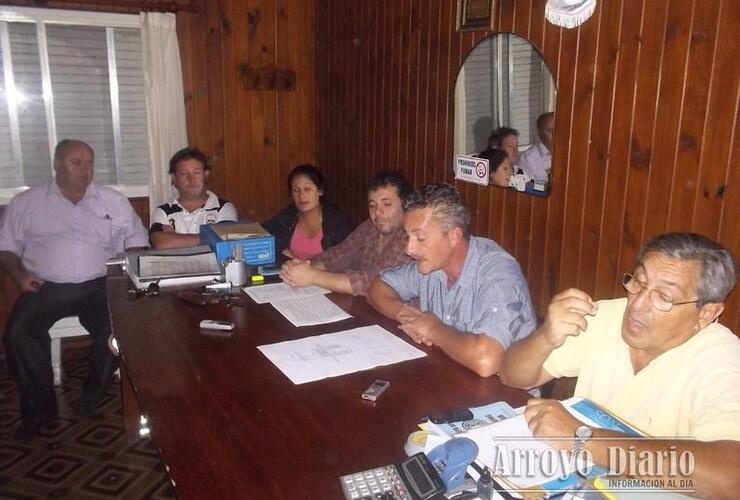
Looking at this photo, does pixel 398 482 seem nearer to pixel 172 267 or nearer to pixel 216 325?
pixel 216 325

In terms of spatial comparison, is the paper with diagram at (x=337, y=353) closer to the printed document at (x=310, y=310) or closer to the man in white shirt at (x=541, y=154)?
→ the printed document at (x=310, y=310)

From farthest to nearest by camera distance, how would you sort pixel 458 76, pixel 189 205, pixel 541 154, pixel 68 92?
pixel 68 92, pixel 189 205, pixel 458 76, pixel 541 154

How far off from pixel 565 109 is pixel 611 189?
0.35m

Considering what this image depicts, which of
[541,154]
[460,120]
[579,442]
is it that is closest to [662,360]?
[579,442]

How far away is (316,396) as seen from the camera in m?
1.43

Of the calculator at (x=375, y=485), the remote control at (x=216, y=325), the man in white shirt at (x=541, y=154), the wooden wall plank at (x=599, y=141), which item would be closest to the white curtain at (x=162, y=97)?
the remote control at (x=216, y=325)

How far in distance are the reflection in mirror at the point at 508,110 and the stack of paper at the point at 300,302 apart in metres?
0.88

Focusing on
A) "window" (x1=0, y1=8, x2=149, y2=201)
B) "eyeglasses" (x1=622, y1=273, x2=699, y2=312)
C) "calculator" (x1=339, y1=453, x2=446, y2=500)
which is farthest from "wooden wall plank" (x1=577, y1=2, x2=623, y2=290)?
"window" (x1=0, y1=8, x2=149, y2=201)

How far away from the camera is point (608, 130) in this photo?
1.92 m

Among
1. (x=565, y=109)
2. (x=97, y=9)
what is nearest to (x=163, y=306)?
(x=565, y=109)

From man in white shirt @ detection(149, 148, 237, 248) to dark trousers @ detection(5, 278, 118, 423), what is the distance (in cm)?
49

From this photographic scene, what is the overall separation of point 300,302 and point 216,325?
14.2 inches

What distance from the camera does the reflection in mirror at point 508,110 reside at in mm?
2195

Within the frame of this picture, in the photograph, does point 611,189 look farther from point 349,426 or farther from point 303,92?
point 303,92
